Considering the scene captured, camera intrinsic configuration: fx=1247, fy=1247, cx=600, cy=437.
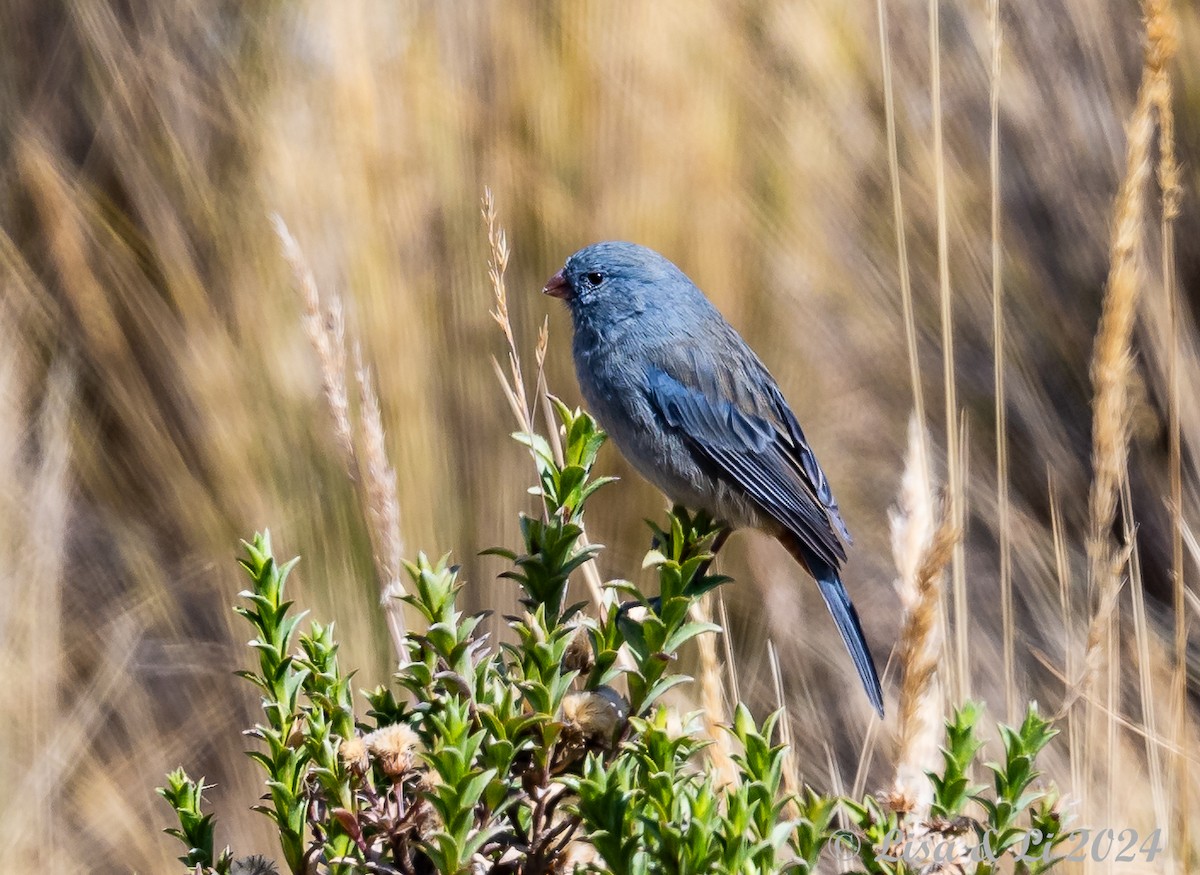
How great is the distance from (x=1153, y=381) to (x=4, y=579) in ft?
8.81

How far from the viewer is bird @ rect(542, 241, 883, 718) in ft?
8.10

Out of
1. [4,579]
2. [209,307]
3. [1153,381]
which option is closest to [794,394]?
[1153,381]

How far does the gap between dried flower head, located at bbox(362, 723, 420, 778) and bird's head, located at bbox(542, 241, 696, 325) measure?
1440 mm

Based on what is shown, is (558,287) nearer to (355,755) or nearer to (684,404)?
(684,404)

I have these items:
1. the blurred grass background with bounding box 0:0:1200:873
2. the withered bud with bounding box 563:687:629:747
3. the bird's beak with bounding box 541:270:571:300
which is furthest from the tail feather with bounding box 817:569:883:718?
the withered bud with bounding box 563:687:629:747

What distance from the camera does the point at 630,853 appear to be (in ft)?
3.75

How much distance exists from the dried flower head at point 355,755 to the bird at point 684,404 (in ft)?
4.08

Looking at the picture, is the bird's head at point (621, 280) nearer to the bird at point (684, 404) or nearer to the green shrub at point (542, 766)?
the bird at point (684, 404)

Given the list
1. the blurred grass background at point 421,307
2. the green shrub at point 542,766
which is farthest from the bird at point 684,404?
the green shrub at point 542,766

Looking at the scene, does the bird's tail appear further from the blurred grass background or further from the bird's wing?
the blurred grass background

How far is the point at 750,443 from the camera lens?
2.59 m

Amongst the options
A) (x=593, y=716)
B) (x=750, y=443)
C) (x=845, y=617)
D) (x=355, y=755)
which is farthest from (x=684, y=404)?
(x=355, y=755)

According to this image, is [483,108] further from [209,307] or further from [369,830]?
[369,830]

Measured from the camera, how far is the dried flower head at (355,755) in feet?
4.06
